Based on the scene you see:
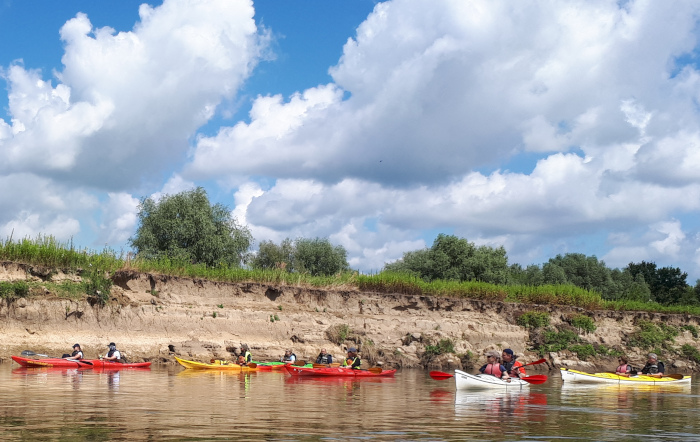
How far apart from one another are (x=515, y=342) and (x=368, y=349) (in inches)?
404

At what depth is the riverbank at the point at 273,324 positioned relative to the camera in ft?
104

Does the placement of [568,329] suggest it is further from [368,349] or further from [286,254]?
[286,254]

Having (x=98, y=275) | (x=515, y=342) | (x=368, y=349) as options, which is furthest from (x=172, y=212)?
(x=515, y=342)

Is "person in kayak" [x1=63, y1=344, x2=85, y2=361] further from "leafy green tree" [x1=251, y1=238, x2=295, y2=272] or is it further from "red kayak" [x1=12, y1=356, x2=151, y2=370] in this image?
"leafy green tree" [x1=251, y1=238, x2=295, y2=272]

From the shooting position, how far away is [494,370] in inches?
906

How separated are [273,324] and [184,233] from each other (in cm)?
1715

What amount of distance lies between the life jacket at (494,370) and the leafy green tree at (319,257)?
53.6 meters

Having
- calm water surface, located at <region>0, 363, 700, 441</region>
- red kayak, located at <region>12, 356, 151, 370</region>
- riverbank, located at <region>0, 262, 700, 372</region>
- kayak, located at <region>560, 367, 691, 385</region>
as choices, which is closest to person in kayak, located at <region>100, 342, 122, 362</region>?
red kayak, located at <region>12, 356, 151, 370</region>

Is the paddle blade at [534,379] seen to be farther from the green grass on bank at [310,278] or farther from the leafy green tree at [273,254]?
the leafy green tree at [273,254]

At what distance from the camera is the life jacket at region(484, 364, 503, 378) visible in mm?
22984

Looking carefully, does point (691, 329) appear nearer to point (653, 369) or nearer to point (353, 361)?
point (653, 369)

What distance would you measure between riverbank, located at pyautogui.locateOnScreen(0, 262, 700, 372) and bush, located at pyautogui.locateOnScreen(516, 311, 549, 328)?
36cm

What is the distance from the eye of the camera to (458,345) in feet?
128

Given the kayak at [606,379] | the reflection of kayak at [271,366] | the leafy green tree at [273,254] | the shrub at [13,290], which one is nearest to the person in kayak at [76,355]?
the shrub at [13,290]
